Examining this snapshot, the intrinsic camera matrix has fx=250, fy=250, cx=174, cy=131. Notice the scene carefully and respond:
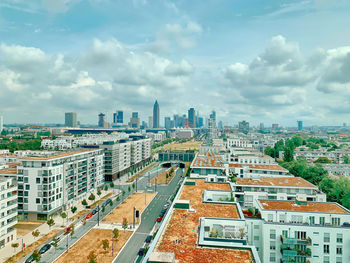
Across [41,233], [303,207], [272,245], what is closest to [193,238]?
[272,245]

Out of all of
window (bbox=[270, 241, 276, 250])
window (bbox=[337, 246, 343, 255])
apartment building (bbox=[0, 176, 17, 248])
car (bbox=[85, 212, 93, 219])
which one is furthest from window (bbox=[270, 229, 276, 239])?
apartment building (bbox=[0, 176, 17, 248])

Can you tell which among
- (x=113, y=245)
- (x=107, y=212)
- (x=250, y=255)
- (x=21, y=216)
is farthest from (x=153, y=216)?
(x=250, y=255)

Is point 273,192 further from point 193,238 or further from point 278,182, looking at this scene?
point 193,238

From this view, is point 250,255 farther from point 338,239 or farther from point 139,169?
point 139,169

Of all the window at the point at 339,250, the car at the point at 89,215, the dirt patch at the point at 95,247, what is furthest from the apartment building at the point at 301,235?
the car at the point at 89,215

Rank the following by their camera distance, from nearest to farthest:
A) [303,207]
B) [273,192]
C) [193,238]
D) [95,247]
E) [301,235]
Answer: [193,238]
[301,235]
[303,207]
[95,247]
[273,192]

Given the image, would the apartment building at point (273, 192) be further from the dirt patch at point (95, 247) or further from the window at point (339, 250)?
the dirt patch at point (95, 247)

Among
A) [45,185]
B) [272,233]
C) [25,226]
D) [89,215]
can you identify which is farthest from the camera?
[89,215]
